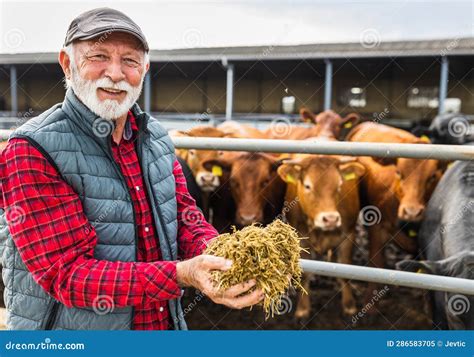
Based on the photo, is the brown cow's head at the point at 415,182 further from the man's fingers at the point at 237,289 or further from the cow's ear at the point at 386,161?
the man's fingers at the point at 237,289

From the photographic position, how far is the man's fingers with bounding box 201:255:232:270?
1.47m

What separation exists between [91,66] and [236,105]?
17.4 m

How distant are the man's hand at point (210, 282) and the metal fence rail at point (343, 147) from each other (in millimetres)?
1148

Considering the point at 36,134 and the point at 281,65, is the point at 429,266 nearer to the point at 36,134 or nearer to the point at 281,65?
the point at 36,134

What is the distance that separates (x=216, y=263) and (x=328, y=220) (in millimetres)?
3110

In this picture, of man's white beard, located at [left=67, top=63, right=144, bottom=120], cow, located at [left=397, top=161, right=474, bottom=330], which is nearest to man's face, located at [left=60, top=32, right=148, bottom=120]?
man's white beard, located at [left=67, top=63, right=144, bottom=120]

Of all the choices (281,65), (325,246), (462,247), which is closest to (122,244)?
(462,247)

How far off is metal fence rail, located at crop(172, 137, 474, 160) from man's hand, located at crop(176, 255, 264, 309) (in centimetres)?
115

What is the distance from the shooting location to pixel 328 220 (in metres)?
4.46
